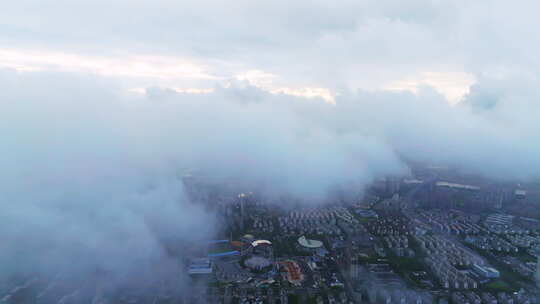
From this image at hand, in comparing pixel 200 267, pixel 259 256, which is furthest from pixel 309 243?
pixel 200 267

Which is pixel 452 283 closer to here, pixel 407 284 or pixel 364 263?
pixel 407 284

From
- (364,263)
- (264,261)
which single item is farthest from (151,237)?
(364,263)

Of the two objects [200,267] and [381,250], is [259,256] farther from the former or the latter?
[381,250]

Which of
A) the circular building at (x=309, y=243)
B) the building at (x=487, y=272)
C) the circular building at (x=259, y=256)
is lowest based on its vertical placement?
the building at (x=487, y=272)

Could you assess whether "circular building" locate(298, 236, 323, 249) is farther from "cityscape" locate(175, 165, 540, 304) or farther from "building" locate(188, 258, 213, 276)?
"building" locate(188, 258, 213, 276)

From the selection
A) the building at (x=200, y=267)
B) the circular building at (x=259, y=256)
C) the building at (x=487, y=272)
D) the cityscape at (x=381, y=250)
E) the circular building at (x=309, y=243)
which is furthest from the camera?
the circular building at (x=309, y=243)

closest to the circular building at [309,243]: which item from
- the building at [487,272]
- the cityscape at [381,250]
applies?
the cityscape at [381,250]

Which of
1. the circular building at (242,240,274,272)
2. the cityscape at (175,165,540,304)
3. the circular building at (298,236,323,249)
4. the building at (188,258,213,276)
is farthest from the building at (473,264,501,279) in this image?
the building at (188,258,213,276)

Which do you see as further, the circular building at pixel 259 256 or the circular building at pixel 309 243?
the circular building at pixel 309 243

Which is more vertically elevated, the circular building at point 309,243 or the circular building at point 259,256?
the circular building at point 309,243

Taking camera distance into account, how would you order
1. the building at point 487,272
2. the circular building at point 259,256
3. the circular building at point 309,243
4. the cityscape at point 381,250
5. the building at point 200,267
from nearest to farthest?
the cityscape at point 381,250 → the building at point 200,267 → the building at point 487,272 → the circular building at point 259,256 → the circular building at point 309,243

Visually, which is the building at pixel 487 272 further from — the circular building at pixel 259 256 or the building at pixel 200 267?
the building at pixel 200 267

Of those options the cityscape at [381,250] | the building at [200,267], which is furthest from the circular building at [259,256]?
the building at [200,267]
